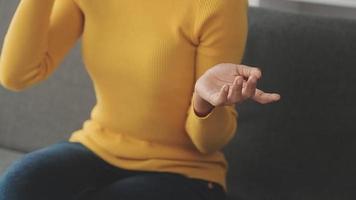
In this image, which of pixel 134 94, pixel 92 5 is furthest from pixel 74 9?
pixel 134 94

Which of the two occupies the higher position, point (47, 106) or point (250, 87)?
point (250, 87)

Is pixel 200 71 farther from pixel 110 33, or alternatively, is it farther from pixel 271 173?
pixel 271 173

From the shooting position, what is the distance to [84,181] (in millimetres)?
1160

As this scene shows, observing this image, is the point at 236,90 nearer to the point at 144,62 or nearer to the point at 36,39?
the point at 144,62

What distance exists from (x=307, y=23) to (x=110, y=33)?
0.42 meters

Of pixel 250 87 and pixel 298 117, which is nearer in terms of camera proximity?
pixel 250 87

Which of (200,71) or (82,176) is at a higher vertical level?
(200,71)

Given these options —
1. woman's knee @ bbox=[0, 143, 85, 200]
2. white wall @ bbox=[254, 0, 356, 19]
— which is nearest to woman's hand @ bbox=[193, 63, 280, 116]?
woman's knee @ bbox=[0, 143, 85, 200]

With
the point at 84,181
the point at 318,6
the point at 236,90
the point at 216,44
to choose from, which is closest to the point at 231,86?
the point at 236,90

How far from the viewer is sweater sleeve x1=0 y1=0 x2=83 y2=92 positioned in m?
1.18

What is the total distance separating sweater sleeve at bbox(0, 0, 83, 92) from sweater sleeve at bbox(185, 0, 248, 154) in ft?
0.90

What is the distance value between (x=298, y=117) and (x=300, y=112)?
1cm

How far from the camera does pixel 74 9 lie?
1228mm

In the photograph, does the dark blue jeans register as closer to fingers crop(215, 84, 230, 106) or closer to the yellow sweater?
the yellow sweater
